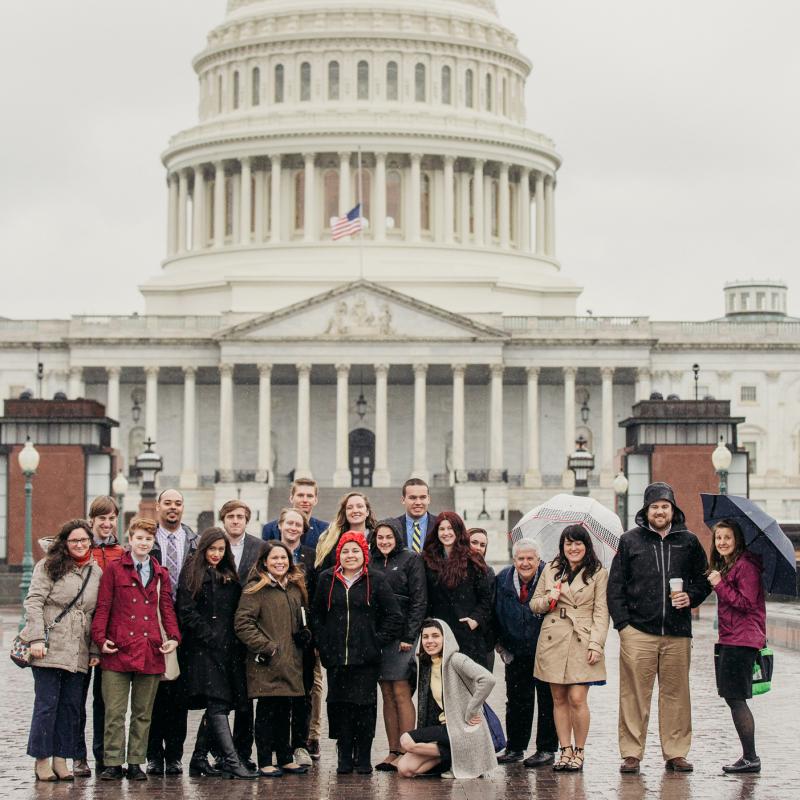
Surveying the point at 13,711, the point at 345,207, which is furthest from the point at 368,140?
the point at 13,711

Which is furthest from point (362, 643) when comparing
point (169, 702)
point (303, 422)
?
point (303, 422)

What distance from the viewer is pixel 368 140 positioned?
112625mm

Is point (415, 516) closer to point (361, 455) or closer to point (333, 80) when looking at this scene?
point (361, 455)

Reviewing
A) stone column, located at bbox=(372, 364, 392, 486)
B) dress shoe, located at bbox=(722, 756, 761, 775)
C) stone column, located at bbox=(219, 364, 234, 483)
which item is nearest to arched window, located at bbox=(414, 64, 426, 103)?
stone column, located at bbox=(372, 364, 392, 486)

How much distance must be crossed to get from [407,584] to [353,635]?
0.76m

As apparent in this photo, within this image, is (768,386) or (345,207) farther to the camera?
(345,207)

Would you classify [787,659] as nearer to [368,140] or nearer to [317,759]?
[317,759]

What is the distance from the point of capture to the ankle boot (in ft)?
64.4

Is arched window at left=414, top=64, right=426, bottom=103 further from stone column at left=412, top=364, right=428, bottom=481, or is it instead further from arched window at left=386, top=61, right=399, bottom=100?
stone column at left=412, top=364, right=428, bottom=481

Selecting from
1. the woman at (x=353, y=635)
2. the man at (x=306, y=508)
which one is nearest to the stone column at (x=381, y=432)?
the man at (x=306, y=508)

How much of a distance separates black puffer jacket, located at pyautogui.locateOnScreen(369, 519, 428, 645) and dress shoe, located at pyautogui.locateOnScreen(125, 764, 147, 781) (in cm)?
290

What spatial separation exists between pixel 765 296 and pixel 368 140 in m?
36.3

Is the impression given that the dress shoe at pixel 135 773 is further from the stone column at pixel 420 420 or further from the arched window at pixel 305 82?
the arched window at pixel 305 82

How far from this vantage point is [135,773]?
1967cm
